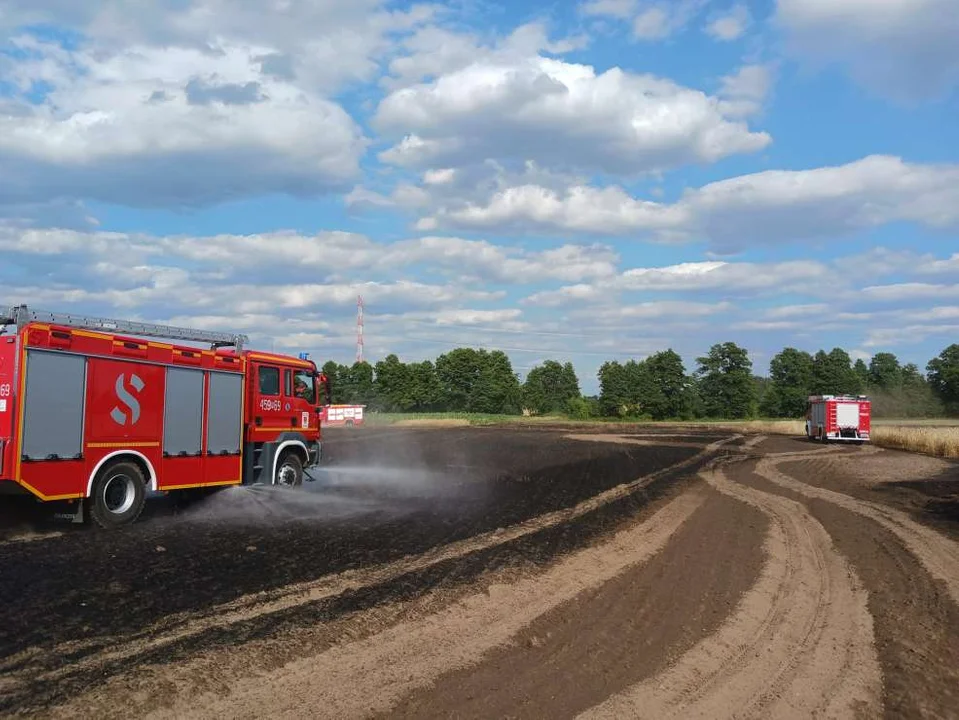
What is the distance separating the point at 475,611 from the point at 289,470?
393 inches

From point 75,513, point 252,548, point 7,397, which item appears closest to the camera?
point 252,548

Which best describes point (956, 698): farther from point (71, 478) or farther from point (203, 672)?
point (71, 478)

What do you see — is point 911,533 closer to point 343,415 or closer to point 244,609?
point 244,609

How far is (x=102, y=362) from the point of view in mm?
12398

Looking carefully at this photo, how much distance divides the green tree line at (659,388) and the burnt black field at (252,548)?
86999 mm

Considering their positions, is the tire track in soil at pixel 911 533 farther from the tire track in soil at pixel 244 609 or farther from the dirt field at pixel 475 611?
the tire track in soil at pixel 244 609

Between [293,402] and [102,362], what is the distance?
5200mm

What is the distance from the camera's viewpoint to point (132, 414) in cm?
1286

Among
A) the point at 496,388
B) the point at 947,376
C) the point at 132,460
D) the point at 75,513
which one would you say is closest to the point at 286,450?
the point at 132,460

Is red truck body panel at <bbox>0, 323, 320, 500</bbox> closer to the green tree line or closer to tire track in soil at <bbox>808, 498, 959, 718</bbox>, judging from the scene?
tire track in soil at <bbox>808, 498, 959, 718</bbox>

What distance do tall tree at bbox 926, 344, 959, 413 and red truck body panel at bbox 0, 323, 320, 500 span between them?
428ft

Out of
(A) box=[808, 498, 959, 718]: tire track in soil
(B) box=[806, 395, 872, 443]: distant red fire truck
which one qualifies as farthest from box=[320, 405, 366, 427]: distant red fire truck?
(A) box=[808, 498, 959, 718]: tire track in soil

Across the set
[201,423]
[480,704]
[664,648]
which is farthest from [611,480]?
[480,704]

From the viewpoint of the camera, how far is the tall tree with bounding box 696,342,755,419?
4427 inches
